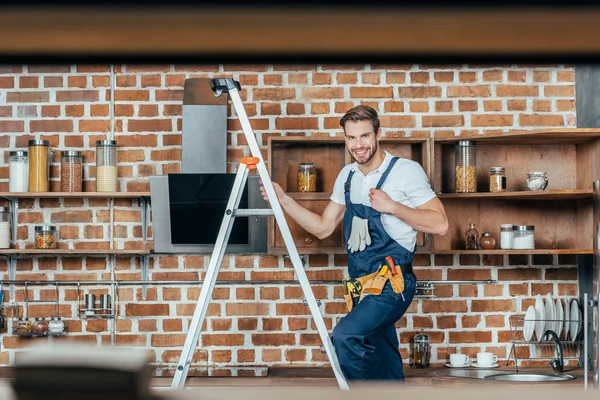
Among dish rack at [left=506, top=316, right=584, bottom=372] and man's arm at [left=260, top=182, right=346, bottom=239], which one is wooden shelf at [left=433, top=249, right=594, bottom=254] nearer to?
dish rack at [left=506, top=316, right=584, bottom=372]

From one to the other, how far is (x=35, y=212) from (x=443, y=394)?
396cm

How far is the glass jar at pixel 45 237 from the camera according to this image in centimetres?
393

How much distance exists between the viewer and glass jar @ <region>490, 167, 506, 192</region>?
3.83 m

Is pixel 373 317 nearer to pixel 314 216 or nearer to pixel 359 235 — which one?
pixel 359 235

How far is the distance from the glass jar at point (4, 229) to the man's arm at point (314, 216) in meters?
1.33

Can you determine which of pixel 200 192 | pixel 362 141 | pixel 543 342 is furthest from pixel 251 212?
pixel 543 342

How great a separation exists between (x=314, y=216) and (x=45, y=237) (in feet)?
4.39

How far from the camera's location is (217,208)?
12.6 ft

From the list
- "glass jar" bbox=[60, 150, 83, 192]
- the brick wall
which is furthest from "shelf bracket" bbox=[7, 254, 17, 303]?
"glass jar" bbox=[60, 150, 83, 192]

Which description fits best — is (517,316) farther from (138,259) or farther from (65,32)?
(65,32)

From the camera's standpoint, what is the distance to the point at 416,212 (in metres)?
3.24

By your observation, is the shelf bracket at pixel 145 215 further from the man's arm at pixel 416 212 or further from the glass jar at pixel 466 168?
the glass jar at pixel 466 168

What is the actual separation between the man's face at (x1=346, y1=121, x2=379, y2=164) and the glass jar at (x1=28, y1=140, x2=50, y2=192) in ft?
5.06

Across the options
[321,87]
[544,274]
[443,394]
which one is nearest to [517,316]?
[544,274]
